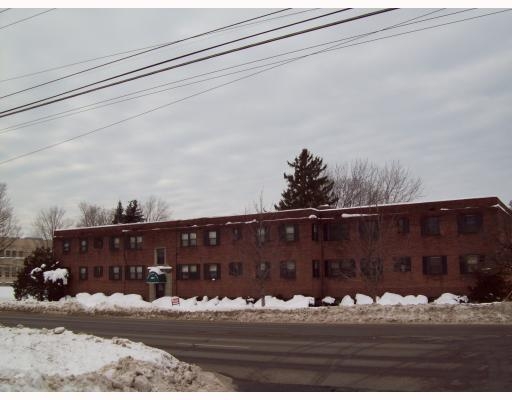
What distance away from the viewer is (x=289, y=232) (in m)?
38.8

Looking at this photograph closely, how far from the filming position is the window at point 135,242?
47219 mm

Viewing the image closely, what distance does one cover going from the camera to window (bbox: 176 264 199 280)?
43531 millimetres

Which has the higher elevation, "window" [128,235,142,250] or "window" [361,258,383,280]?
"window" [128,235,142,250]

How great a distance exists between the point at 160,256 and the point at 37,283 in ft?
43.1

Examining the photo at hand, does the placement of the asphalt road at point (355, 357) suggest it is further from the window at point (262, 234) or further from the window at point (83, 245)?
the window at point (83, 245)

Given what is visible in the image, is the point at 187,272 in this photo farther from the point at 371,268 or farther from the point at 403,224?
the point at 403,224

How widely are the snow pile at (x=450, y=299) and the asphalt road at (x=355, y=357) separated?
12833mm

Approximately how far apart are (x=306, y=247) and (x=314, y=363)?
25.9 metres

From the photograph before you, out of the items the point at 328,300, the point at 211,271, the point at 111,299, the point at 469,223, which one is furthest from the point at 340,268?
the point at 111,299

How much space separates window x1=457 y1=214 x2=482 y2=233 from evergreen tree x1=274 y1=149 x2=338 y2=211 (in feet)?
87.7

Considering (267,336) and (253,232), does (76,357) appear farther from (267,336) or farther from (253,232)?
(253,232)

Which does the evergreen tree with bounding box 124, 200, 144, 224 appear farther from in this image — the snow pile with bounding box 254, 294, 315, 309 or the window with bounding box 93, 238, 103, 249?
the snow pile with bounding box 254, 294, 315, 309

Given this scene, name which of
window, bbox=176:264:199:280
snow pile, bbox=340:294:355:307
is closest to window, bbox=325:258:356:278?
snow pile, bbox=340:294:355:307

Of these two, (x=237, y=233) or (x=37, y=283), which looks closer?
(x=237, y=233)
